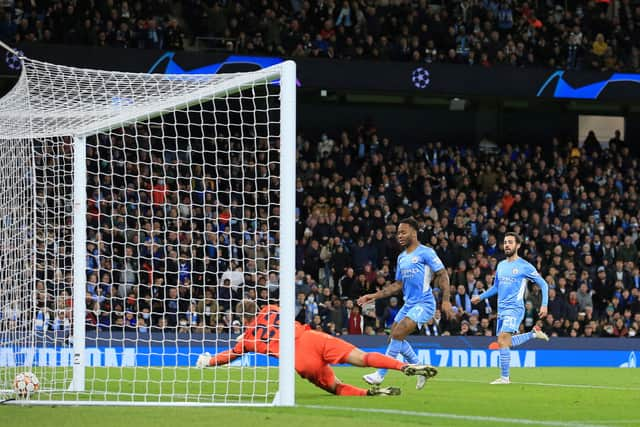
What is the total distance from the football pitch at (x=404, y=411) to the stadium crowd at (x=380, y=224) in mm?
6236

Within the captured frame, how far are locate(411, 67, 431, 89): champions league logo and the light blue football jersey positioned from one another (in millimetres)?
15177

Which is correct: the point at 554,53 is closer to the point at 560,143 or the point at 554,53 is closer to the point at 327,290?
the point at 560,143

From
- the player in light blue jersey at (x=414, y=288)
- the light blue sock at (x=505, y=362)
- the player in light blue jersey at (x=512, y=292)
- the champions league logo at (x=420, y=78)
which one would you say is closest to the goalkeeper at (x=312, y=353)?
the player in light blue jersey at (x=414, y=288)

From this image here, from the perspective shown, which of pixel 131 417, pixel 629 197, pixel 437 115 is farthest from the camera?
pixel 437 115

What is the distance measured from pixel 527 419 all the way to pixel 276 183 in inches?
665

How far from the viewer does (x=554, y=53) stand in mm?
30234

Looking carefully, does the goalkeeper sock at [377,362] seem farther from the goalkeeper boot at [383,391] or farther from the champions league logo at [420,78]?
the champions league logo at [420,78]

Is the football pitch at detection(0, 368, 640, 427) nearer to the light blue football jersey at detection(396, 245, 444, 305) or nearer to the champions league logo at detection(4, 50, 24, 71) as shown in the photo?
the light blue football jersey at detection(396, 245, 444, 305)

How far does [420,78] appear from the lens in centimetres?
2861

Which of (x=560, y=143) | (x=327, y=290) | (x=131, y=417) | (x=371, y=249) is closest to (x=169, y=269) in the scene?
(x=327, y=290)

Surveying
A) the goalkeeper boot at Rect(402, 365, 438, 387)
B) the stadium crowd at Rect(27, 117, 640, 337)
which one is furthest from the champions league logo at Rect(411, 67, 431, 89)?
the goalkeeper boot at Rect(402, 365, 438, 387)

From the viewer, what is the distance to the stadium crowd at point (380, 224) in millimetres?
19641

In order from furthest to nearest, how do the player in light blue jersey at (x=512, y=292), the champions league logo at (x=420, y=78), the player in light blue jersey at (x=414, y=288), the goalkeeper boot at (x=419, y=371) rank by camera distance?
the champions league logo at (x=420, y=78), the player in light blue jersey at (x=512, y=292), the player in light blue jersey at (x=414, y=288), the goalkeeper boot at (x=419, y=371)

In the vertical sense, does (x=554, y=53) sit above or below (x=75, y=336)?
above
